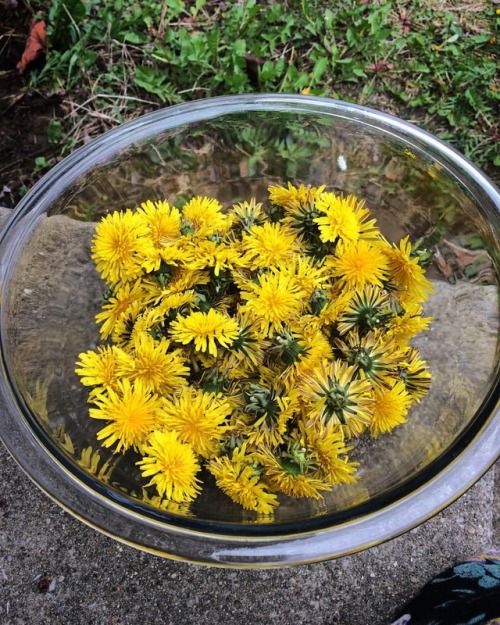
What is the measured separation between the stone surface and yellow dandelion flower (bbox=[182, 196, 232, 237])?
612 mm

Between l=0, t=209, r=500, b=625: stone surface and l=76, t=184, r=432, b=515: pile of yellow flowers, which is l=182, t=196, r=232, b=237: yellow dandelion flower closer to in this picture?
l=76, t=184, r=432, b=515: pile of yellow flowers

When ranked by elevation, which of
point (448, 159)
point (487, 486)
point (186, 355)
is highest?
point (448, 159)

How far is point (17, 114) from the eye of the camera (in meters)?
1.41

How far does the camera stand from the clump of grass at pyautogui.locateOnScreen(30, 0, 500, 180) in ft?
4.63

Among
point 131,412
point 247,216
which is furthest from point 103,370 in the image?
point 247,216

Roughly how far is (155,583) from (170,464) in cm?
42

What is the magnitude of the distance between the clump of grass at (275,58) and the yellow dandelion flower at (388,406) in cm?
83

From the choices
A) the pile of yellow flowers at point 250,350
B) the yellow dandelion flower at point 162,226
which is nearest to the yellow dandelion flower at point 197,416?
the pile of yellow flowers at point 250,350

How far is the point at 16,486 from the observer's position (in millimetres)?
1140

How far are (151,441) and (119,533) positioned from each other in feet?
0.45

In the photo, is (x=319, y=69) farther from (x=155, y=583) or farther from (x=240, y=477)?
(x=155, y=583)

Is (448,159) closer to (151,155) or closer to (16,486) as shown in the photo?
(151,155)

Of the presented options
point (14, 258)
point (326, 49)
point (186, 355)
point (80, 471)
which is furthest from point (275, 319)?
point (326, 49)

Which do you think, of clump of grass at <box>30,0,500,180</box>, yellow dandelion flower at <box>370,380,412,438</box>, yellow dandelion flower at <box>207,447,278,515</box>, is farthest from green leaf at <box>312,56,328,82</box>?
yellow dandelion flower at <box>207,447,278,515</box>
